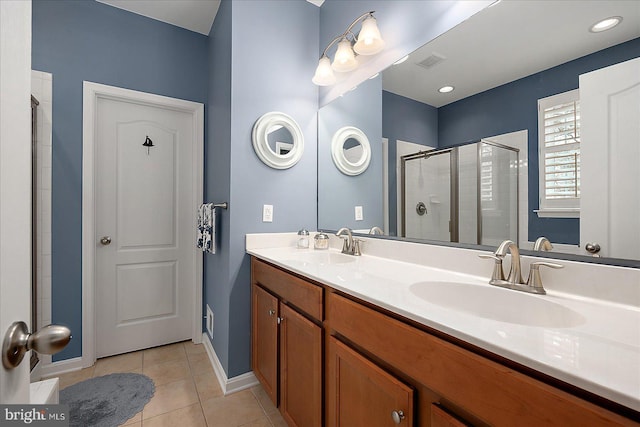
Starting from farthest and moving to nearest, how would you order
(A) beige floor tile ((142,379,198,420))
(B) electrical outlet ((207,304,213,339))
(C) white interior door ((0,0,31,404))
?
1. (B) electrical outlet ((207,304,213,339))
2. (A) beige floor tile ((142,379,198,420))
3. (C) white interior door ((0,0,31,404))

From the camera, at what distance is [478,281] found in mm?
1102

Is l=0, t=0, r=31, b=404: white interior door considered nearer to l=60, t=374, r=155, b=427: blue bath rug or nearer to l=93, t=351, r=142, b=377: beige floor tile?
l=60, t=374, r=155, b=427: blue bath rug

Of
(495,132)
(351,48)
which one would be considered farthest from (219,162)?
(495,132)

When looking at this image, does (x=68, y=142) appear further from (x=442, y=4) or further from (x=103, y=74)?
(x=442, y=4)

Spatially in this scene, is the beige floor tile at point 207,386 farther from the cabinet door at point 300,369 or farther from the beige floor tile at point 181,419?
the cabinet door at point 300,369

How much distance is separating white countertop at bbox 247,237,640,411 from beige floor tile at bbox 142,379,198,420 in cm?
133

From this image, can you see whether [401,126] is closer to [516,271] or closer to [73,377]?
[516,271]

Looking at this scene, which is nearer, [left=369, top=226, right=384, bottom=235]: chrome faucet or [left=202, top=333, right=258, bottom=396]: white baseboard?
[left=369, top=226, right=384, bottom=235]: chrome faucet

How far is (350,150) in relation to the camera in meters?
2.04

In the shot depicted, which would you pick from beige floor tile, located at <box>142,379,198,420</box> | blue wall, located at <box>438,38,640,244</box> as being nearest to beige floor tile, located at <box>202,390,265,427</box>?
beige floor tile, located at <box>142,379,198,420</box>

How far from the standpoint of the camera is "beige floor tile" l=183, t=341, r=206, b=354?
7.95 ft

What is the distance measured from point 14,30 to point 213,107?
206 centimetres


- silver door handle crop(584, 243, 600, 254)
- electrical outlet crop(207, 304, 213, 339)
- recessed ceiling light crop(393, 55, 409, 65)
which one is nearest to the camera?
silver door handle crop(584, 243, 600, 254)

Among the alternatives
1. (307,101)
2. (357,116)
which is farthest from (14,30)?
(307,101)
